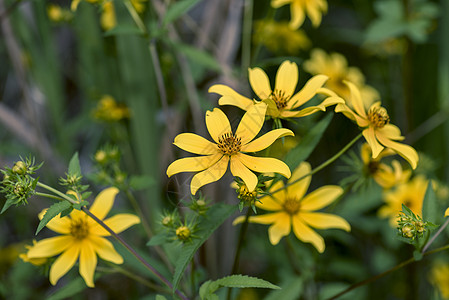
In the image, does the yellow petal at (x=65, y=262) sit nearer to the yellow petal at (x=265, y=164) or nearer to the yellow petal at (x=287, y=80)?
the yellow petal at (x=265, y=164)

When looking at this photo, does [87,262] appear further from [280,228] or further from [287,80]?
[287,80]

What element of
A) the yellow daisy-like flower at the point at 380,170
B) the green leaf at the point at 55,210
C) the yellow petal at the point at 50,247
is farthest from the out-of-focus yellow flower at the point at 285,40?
the green leaf at the point at 55,210

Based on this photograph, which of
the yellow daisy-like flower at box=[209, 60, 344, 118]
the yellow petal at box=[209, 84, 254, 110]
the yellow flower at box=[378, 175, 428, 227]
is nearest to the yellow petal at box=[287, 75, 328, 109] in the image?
the yellow daisy-like flower at box=[209, 60, 344, 118]

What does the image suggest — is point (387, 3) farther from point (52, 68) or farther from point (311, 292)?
point (52, 68)

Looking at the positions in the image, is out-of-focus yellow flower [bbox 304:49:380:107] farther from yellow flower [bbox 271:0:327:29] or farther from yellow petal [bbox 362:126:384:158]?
yellow petal [bbox 362:126:384:158]

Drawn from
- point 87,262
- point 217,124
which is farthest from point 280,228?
point 87,262

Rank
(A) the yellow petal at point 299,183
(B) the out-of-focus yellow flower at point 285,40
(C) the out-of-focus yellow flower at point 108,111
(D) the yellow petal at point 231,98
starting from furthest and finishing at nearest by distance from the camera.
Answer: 1. (B) the out-of-focus yellow flower at point 285,40
2. (C) the out-of-focus yellow flower at point 108,111
3. (A) the yellow petal at point 299,183
4. (D) the yellow petal at point 231,98

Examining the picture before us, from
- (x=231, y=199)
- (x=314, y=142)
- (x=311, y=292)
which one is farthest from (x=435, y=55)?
(x=314, y=142)
